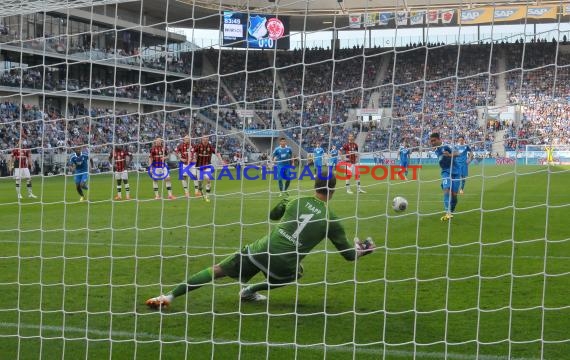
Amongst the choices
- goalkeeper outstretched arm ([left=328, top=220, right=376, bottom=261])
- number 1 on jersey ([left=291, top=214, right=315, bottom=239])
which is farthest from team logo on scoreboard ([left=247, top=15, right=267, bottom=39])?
goalkeeper outstretched arm ([left=328, top=220, right=376, bottom=261])

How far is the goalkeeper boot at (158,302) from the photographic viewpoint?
5.93 metres

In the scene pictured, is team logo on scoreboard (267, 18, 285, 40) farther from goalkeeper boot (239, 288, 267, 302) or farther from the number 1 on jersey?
goalkeeper boot (239, 288, 267, 302)

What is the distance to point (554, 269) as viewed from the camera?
7.75 meters

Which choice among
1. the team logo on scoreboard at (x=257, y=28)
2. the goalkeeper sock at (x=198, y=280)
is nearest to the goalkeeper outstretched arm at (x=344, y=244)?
the goalkeeper sock at (x=198, y=280)

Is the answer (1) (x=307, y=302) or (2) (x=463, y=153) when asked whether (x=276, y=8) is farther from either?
(2) (x=463, y=153)

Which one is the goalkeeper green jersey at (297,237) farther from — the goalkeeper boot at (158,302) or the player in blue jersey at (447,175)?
the player in blue jersey at (447,175)

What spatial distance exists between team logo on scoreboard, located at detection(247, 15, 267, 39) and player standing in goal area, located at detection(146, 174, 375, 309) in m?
1.89

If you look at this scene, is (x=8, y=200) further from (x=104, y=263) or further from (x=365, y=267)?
(x=365, y=267)

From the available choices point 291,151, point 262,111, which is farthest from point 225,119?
point 291,151

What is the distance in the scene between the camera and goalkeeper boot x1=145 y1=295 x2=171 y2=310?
233 inches

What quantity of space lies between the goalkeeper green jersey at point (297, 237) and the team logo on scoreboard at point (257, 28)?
195 cm

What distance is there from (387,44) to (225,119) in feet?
9.39

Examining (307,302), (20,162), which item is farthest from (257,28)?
(307,302)

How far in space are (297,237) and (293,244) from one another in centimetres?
7
